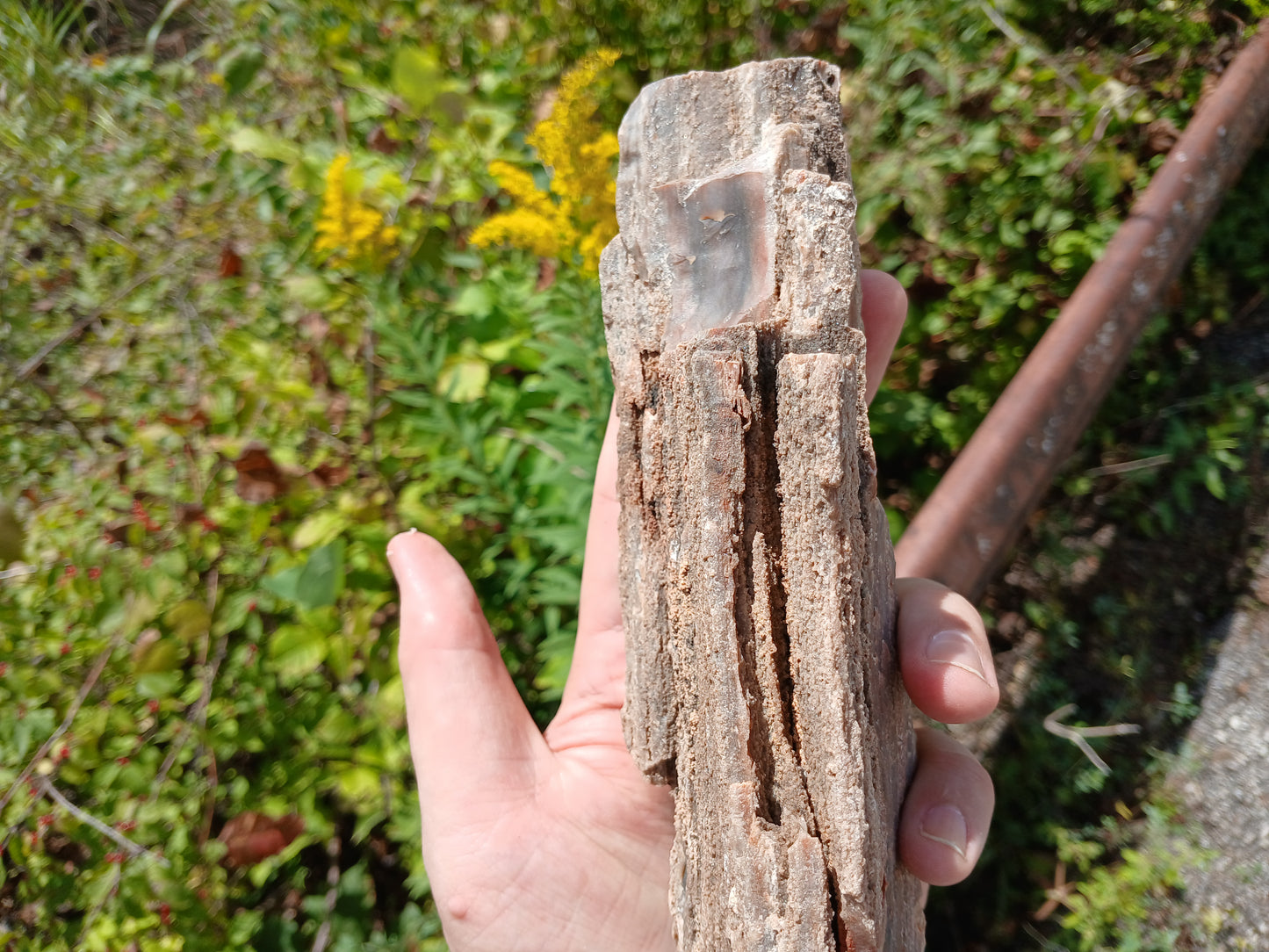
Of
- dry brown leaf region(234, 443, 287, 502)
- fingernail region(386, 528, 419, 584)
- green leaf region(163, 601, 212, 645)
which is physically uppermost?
dry brown leaf region(234, 443, 287, 502)

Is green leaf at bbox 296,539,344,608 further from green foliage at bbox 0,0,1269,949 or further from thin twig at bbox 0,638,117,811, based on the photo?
thin twig at bbox 0,638,117,811

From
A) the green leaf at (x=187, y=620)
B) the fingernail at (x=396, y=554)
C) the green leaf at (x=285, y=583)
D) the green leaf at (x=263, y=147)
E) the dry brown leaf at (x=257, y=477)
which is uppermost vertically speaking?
the green leaf at (x=263, y=147)

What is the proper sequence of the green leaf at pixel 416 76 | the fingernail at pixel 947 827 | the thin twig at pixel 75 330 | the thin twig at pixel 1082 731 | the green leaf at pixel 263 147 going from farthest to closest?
the thin twig at pixel 75 330 → the green leaf at pixel 263 147 → the green leaf at pixel 416 76 → the thin twig at pixel 1082 731 → the fingernail at pixel 947 827

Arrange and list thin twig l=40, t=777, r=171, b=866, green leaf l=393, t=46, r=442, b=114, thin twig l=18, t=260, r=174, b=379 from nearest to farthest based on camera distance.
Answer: thin twig l=40, t=777, r=171, b=866 → green leaf l=393, t=46, r=442, b=114 → thin twig l=18, t=260, r=174, b=379

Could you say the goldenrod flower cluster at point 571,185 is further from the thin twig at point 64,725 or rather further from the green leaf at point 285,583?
the thin twig at point 64,725

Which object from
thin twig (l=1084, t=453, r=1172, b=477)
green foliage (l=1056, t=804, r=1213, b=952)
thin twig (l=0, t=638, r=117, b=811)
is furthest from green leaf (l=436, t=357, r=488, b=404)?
green foliage (l=1056, t=804, r=1213, b=952)

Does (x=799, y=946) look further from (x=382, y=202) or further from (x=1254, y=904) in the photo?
(x=382, y=202)

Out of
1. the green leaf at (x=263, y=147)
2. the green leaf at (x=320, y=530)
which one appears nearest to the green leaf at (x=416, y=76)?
the green leaf at (x=263, y=147)

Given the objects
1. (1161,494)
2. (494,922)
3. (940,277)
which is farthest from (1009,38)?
(494,922)
